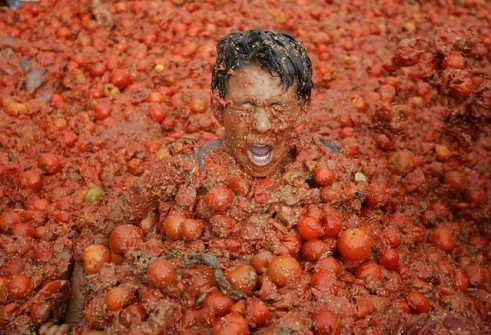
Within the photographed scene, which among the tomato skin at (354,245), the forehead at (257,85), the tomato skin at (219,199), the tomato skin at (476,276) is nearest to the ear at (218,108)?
the forehead at (257,85)

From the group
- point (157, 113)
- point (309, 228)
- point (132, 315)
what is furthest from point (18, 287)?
point (157, 113)

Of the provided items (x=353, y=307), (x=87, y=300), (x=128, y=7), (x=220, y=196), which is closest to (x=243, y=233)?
(x=220, y=196)

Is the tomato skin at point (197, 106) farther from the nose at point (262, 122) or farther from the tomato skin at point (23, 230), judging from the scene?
the nose at point (262, 122)

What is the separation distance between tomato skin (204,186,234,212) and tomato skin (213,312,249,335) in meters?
0.60

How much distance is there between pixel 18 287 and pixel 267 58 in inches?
73.2

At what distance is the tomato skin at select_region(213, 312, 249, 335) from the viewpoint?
85.7 inches

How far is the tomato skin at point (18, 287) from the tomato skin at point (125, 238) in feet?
1.78

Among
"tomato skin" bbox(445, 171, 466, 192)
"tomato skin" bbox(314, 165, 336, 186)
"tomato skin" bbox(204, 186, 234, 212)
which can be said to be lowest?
"tomato skin" bbox(445, 171, 466, 192)

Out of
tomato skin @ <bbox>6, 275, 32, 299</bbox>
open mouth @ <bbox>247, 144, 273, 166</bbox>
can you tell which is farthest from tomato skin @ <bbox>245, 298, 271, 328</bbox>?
tomato skin @ <bbox>6, 275, 32, 299</bbox>

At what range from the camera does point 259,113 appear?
8.14ft

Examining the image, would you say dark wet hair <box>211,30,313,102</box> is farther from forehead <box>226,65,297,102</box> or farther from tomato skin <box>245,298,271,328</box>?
tomato skin <box>245,298,271,328</box>

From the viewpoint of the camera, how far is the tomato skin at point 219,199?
2.64 meters

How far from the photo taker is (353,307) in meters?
2.42

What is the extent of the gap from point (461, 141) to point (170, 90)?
246 cm
